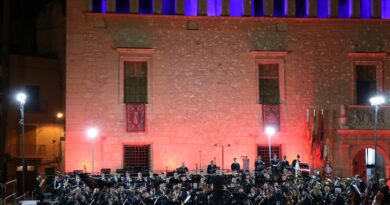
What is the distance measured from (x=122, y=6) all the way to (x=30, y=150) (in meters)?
15.3

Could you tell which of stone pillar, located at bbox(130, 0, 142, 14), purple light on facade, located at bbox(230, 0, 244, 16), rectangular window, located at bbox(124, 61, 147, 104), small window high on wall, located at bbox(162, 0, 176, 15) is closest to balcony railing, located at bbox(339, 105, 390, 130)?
purple light on facade, located at bbox(230, 0, 244, 16)

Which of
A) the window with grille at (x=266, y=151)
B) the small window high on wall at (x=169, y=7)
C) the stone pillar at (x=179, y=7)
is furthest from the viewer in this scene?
the window with grille at (x=266, y=151)

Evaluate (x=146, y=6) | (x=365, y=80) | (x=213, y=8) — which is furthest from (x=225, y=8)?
(x=365, y=80)

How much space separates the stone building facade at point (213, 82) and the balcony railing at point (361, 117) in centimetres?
8

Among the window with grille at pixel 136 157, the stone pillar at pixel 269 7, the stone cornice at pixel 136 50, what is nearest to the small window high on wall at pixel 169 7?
the stone cornice at pixel 136 50

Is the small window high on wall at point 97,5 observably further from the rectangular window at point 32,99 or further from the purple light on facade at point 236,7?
the rectangular window at point 32,99

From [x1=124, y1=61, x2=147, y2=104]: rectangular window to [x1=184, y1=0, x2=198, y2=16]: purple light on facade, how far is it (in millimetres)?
3692

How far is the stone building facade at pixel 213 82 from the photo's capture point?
123 ft

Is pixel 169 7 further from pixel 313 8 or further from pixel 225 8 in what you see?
pixel 313 8

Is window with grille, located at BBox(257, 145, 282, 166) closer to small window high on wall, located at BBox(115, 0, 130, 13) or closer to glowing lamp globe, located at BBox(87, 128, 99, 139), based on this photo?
glowing lamp globe, located at BBox(87, 128, 99, 139)

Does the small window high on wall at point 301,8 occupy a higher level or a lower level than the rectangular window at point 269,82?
higher

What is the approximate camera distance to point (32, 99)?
158ft

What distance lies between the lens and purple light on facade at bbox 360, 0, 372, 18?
39688mm

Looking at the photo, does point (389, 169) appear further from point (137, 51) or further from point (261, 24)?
point (137, 51)
